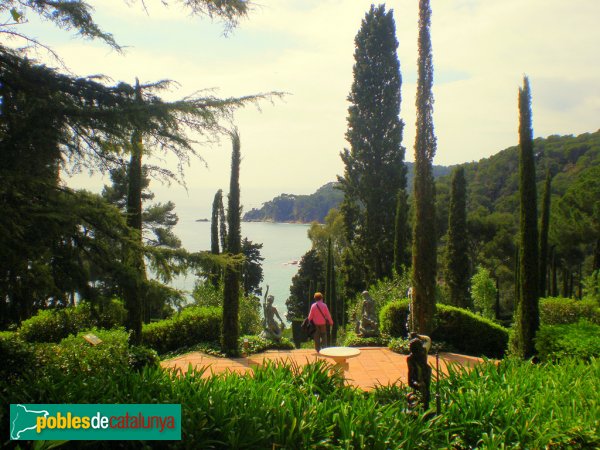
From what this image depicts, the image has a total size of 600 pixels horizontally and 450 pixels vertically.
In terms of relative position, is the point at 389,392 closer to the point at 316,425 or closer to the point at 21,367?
the point at 316,425

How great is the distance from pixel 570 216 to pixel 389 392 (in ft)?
74.8

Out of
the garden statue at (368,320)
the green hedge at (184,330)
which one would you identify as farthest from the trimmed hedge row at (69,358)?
the garden statue at (368,320)

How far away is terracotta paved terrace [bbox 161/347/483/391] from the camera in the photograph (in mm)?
8180

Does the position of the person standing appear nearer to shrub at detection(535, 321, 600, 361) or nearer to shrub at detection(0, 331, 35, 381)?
shrub at detection(535, 321, 600, 361)

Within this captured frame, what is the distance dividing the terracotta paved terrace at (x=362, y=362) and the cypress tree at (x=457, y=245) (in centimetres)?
1350

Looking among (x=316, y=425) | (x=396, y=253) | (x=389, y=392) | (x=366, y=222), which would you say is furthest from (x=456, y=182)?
(x=316, y=425)

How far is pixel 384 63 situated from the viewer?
24547 millimetres

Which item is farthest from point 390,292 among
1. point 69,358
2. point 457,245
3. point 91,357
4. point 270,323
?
point 69,358

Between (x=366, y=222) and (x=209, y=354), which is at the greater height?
(x=366, y=222)

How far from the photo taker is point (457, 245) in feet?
77.5

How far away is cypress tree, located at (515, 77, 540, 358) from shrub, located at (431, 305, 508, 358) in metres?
1.14

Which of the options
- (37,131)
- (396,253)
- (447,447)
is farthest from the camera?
(396,253)

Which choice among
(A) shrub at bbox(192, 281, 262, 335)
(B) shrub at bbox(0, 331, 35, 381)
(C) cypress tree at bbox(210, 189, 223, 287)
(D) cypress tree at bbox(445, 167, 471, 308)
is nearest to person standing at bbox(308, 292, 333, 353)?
(B) shrub at bbox(0, 331, 35, 381)

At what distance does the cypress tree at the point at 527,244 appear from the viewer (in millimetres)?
9930
